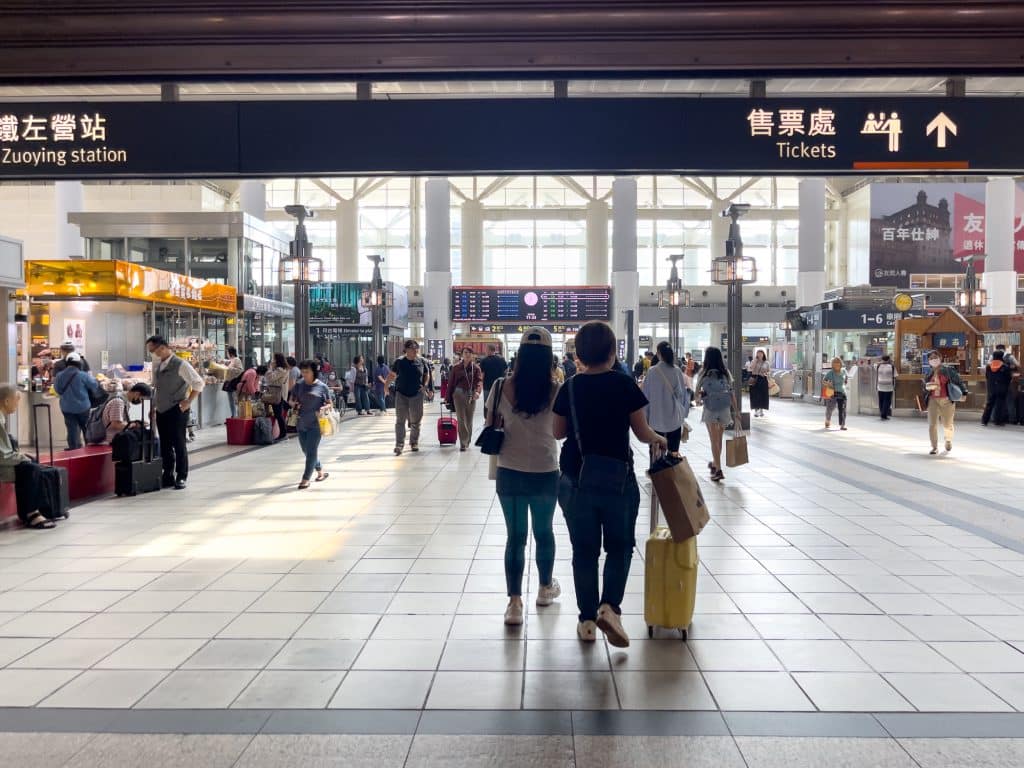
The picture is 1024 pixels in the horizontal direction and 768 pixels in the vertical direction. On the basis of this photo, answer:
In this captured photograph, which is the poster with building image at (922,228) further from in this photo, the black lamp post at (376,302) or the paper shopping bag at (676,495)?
the paper shopping bag at (676,495)

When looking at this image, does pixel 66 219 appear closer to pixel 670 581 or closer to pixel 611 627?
pixel 670 581

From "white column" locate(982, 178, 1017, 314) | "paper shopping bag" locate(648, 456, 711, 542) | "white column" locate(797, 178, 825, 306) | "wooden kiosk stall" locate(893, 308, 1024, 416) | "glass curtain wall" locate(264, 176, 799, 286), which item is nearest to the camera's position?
"paper shopping bag" locate(648, 456, 711, 542)

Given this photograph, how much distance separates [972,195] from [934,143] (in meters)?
31.7

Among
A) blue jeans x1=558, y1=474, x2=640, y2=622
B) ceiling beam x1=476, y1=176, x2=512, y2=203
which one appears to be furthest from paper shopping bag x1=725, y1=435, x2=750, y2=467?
ceiling beam x1=476, y1=176, x2=512, y2=203

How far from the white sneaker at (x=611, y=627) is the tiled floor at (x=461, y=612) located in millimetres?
112

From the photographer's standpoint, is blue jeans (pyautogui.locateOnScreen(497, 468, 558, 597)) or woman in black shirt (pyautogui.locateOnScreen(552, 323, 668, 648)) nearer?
woman in black shirt (pyautogui.locateOnScreen(552, 323, 668, 648))

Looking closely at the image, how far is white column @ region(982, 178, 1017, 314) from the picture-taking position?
3197 centimetres

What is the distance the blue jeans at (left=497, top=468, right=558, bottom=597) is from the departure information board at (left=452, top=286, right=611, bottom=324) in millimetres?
25558

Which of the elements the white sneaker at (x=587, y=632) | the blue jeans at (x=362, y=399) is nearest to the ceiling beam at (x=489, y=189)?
the blue jeans at (x=362, y=399)

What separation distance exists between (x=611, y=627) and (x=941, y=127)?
14.1 feet

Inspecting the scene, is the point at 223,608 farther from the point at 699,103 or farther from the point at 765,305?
the point at 765,305

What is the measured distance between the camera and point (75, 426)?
12.8 m

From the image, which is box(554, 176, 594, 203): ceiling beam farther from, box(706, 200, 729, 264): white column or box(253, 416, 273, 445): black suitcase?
box(253, 416, 273, 445): black suitcase

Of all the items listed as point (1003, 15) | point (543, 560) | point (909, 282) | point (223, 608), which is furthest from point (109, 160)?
point (909, 282)
